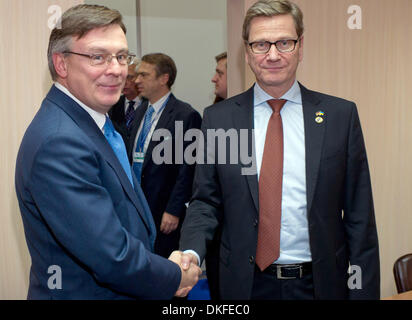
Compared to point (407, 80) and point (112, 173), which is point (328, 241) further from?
point (407, 80)

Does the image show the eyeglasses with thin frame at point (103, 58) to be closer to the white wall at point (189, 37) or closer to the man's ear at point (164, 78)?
the man's ear at point (164, 78)

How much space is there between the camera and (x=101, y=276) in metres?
1.50

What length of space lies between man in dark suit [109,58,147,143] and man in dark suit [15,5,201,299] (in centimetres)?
305

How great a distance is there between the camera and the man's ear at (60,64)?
166 centimetres

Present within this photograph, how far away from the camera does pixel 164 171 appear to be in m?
3.77

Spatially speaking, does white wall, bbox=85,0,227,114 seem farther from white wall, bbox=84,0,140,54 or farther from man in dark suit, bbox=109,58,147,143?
man in dark suit, bbox=109,58,147,143

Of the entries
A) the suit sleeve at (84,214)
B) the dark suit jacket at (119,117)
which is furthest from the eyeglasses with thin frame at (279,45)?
the dark suit jacket at (119,117)

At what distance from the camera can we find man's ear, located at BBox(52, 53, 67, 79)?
1658 mm

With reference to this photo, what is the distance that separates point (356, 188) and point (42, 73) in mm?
1839

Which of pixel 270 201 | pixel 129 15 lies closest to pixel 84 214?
pixel 270 201

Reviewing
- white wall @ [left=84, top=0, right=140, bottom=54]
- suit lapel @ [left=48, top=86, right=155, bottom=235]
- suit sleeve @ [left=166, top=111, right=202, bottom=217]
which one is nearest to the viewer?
suit lapel @ [left=48, top=86, right=155, bottom=235]

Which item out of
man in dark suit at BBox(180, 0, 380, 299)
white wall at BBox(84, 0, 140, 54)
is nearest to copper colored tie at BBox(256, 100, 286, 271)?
man in dark suit at BBox(180, 0, 380, 299)
